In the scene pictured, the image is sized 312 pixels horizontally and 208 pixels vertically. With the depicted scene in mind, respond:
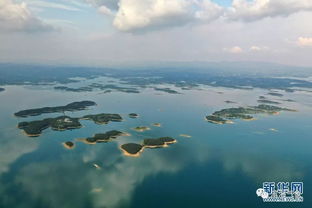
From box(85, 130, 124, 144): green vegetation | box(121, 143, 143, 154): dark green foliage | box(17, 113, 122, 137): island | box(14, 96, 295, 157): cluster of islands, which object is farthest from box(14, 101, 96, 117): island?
box(121, 143, 143, 154): dark green foliage

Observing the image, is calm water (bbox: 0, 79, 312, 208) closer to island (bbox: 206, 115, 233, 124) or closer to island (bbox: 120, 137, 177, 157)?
island (bbox: 120, 137, 177, 157)

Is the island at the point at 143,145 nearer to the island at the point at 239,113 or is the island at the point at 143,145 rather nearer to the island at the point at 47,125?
the island at the point at 47,125

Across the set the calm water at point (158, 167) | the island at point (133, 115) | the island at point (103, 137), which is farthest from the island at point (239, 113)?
the island at point (103, 137)

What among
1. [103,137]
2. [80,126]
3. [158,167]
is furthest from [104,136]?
[158,167]

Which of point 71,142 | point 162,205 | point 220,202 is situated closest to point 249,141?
point 220,202

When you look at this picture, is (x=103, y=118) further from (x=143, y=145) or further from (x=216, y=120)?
Answer: (x=216, y=120)

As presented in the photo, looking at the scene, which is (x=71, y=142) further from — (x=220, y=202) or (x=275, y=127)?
(x=275, y=127)
